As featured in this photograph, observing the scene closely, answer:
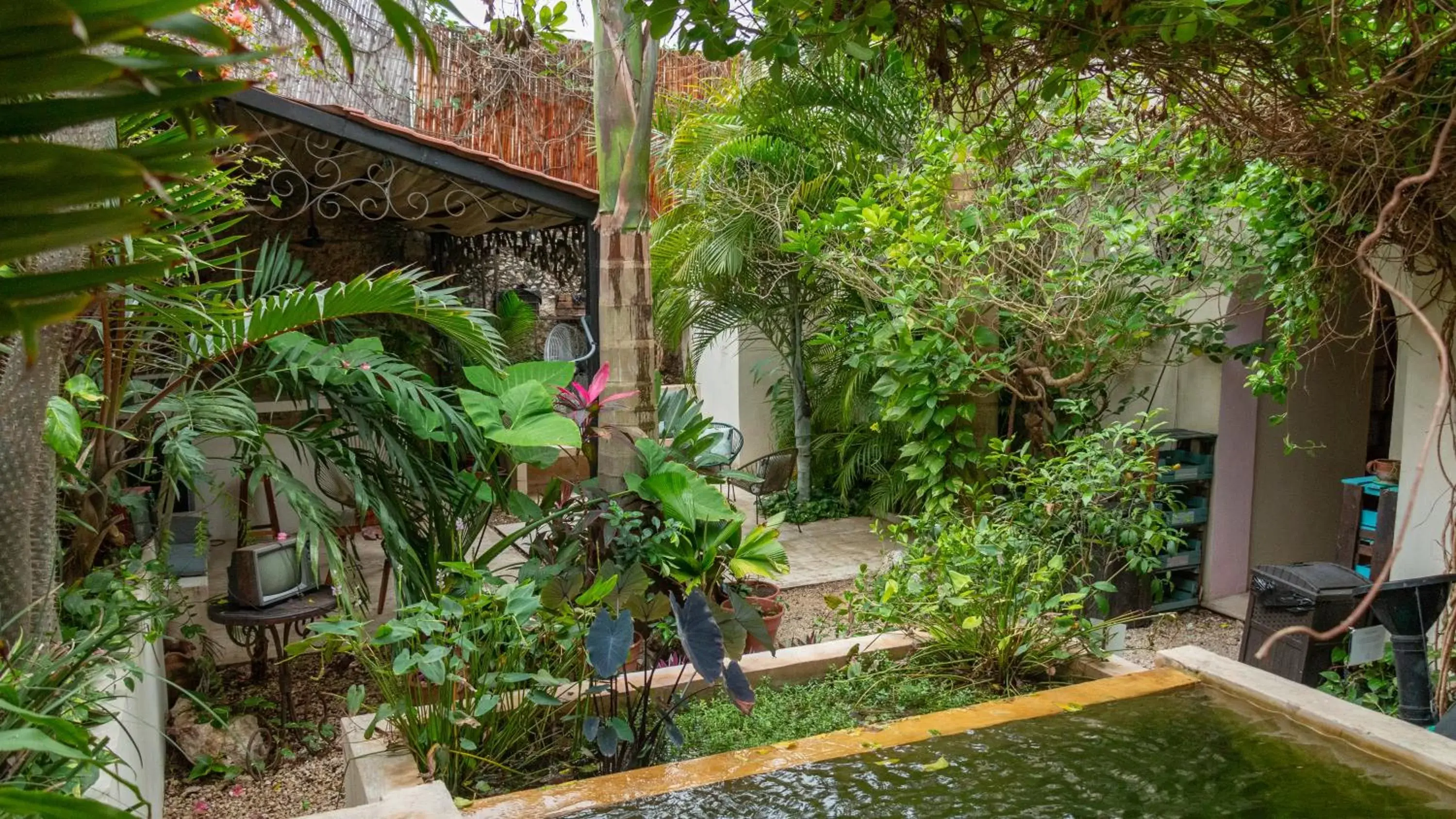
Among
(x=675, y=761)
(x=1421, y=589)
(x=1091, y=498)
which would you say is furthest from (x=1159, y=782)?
(x=1091, y=498)

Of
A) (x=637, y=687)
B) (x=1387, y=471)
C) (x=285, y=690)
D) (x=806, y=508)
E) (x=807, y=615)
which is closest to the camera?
Result: (x=637, y=687)

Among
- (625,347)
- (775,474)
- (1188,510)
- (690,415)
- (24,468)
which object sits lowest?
(775,474)

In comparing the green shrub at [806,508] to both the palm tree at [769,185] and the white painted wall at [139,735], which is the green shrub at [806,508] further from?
the white painted wall at [139,735]

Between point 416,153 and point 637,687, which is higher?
point 416,153

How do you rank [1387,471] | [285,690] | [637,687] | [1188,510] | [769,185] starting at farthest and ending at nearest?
[769,185]
[1188,510]
[1387,471]
[285,690]
[637,687]

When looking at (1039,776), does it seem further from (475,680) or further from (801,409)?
(801,409)

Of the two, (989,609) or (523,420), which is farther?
(523,420)

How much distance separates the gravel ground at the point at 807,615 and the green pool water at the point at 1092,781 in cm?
183

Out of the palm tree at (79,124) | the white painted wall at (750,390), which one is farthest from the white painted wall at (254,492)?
the palm tree at (79,124)

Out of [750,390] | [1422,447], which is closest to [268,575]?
[1422,447]

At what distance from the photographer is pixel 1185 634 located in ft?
19.0

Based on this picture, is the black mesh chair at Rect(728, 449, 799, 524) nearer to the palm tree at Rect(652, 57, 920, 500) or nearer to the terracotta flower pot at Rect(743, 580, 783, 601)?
the palm tree at Rect(652, 57, 920, 500)

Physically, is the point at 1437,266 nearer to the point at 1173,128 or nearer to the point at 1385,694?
the point at 1173,128

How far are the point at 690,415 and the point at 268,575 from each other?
7.07ft
